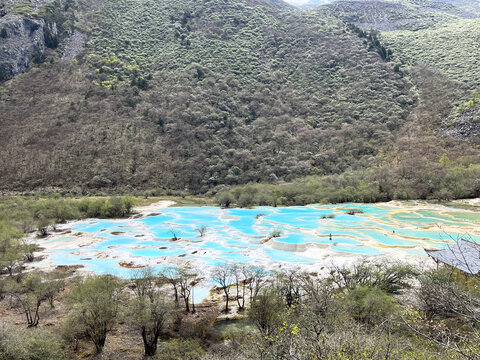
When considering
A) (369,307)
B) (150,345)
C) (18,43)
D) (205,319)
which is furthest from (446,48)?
(18,43)

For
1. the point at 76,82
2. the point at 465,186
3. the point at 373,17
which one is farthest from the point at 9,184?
the point at 373,17

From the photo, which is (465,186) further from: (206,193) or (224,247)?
(206,193)

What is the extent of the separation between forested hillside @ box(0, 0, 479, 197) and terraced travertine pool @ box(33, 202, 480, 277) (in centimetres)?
1656

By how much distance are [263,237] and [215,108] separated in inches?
2381

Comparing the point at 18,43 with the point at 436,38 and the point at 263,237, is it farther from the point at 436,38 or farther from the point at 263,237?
the point at 436,38

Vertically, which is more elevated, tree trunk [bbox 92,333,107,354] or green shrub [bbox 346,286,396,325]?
green shrub [bbox 346,286,396,325]

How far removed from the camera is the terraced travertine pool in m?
22.6

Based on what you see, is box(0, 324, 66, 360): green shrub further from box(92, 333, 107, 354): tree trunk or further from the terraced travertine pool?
the terraced travertine pool

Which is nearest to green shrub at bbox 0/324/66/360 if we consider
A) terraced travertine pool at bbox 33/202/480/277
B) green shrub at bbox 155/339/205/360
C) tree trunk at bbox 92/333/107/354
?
tree trunk at bbox 92/333/107/354

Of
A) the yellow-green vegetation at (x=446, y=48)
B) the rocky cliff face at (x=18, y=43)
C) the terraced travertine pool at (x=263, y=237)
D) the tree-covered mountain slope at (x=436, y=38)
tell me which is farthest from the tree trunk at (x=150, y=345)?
the rocky cliff face at (x=18, y=43)

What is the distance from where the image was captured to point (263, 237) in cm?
2884

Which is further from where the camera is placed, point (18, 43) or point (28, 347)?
point (18, 43)

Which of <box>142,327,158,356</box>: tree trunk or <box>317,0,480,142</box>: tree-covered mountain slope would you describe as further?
<box>317,0,480,142</box>: tree-covered mountain slope

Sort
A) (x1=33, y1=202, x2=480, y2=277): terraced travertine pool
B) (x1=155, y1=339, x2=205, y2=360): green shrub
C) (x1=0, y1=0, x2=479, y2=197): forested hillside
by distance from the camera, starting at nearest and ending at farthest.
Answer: (x1=155, y1=339, x2=205, y2=360): green shrub, (x1=33, y1=202, x2=480, y2=277): terraced travertine pool, (x1=0, y1=0, x2=479, y2=197): forested hillside
